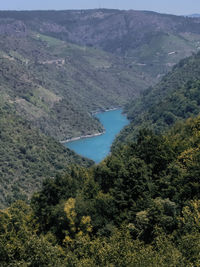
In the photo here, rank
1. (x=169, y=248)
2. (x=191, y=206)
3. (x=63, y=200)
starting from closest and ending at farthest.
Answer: (x=169, y=248) < (x=191, y=206) < (x=63, y=200)

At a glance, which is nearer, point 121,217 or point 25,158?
point 121,217

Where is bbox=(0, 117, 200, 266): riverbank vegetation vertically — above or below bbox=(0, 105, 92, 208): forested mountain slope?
above

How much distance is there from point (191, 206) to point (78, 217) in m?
12.7

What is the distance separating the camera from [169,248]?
32.8 m

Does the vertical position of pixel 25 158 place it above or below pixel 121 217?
below

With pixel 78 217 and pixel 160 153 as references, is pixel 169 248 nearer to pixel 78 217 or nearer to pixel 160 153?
pixel 78 217

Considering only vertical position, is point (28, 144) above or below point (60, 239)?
below

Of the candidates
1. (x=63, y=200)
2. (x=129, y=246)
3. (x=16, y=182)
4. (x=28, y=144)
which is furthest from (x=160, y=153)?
(x=28, y=144)

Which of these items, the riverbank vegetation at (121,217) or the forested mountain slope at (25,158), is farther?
the forested mountain slope at (25,158)

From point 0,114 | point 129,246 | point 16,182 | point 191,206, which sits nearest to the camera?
point 129,246

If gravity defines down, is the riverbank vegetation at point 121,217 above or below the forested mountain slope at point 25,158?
above

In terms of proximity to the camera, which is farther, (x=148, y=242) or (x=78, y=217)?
(x=78, y=217)

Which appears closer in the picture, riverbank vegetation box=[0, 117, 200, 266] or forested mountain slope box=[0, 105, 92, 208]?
riverbank vegetation box=[0, 117, 200, 266]

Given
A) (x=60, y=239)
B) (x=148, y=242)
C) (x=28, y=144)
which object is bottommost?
(x=28, y=144)
